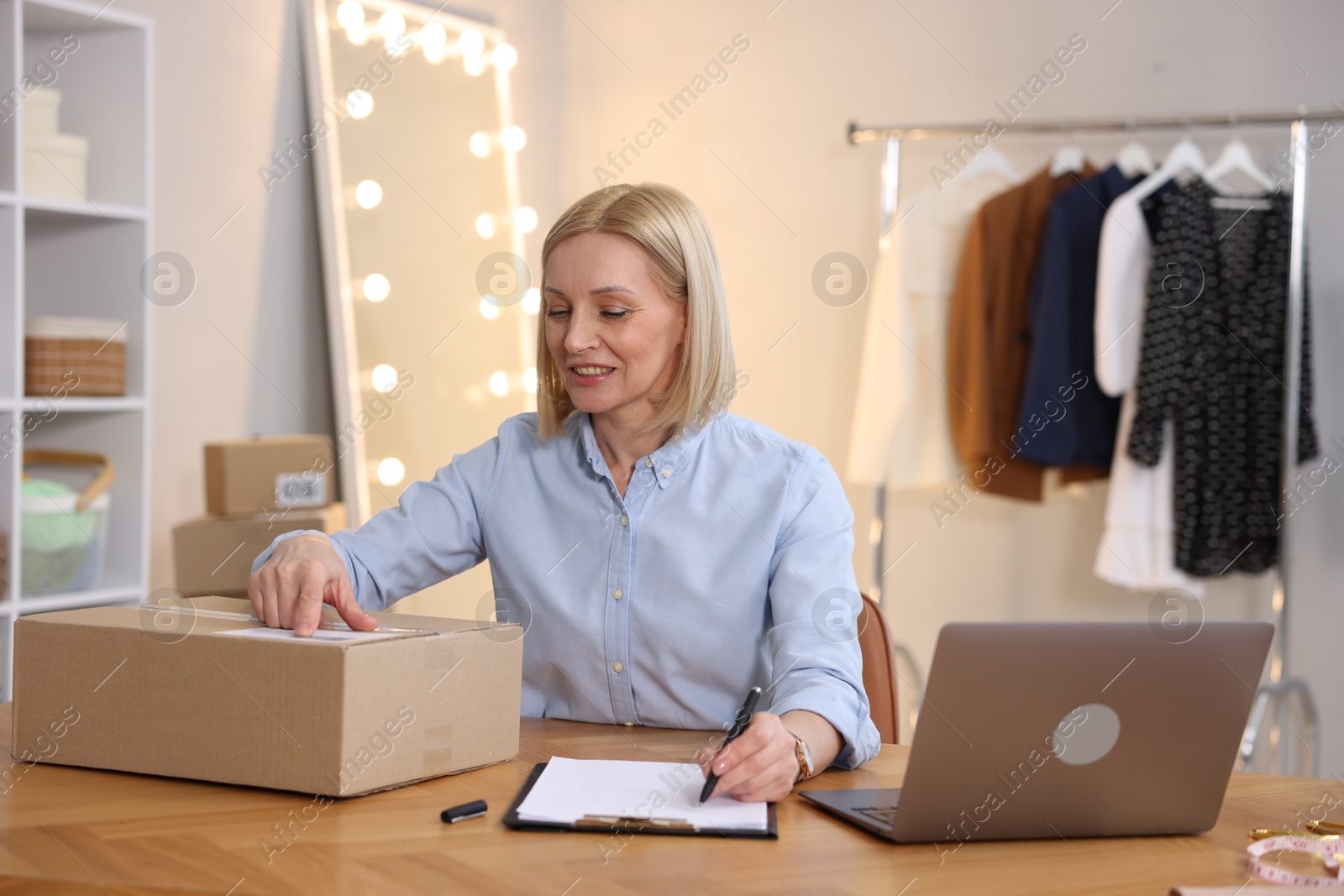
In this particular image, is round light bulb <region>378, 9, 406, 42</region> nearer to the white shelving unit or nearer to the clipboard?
the white shelving unit

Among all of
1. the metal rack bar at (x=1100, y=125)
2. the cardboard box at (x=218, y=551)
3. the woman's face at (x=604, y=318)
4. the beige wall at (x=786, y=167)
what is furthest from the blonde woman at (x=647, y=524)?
the metal rack bar at (x=1100, y=125)

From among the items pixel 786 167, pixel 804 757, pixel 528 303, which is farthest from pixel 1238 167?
pixel 804 757

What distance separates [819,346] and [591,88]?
4.12ft

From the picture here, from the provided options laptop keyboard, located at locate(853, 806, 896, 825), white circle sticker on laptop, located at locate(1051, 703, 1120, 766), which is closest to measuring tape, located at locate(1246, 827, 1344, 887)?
white circle sticker on laptop, located at locate(1051, 703, 1120, 766)

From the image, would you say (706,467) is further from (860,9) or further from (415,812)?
(860,9)

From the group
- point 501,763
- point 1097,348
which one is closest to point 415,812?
point 501,763

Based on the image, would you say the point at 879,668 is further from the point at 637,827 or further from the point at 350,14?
the point at 350,14

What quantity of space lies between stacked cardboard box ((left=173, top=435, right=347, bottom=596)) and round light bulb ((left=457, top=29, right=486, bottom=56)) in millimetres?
1449

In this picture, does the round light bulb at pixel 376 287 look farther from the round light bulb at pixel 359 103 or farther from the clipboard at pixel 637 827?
the clipboard at pixel 637 827

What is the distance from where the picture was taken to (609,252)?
4.69 ft

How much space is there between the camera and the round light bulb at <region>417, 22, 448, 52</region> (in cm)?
333

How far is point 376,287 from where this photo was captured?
3164 mm

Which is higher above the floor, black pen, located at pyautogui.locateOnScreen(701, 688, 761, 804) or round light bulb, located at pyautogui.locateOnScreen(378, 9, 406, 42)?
round light bulb, located at pyautogui.locateOnScreen(378, 9, 406, 42)

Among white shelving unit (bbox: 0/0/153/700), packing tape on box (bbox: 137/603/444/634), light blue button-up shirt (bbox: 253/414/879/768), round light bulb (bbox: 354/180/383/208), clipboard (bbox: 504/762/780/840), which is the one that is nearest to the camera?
clipboard (bbox: 504/762/780/840)
